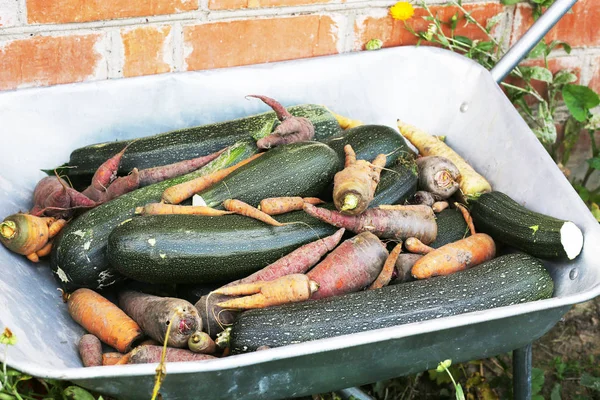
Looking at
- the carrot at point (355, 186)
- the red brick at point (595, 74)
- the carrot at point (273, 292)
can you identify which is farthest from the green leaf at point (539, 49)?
the carrot at point (273, 292)

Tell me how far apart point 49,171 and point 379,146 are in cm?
78

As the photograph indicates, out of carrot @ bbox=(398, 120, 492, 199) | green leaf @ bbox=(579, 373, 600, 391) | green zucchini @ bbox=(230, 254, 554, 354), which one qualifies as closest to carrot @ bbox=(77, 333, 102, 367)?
green zucchini @ bbox=(230, 254, 554, 354)

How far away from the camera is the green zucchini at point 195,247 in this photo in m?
1.34

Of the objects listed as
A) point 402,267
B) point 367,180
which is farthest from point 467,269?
point 367,180

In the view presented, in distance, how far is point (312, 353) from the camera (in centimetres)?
107

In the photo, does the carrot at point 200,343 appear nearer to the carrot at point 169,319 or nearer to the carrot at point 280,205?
the carrot at point 169,319

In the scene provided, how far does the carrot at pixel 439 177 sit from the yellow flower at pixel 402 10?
500 millimetres

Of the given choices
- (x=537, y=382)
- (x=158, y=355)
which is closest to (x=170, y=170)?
(x=158, y=355)

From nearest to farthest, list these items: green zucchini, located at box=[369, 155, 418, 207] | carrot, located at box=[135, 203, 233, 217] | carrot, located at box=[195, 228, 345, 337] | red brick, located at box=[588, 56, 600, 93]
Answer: carrot, located at box=[195, 228, 345, 337] < carrot, located at box=[135, 203, 233, 217] < green zucchini, located at box=[369, 155, 418, 207] < red brick, located at box=[588, 56, 600, 93]

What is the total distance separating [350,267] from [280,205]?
205 millimetres

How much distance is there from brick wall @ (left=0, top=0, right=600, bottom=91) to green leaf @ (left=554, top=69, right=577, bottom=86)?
0.67ft

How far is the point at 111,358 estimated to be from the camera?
4.22 feet

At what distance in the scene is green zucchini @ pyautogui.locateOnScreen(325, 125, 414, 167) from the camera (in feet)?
5.41

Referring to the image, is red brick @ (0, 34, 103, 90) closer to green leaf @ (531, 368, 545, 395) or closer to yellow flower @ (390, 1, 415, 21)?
yellow flower @ (390, 1, 415, 21)
